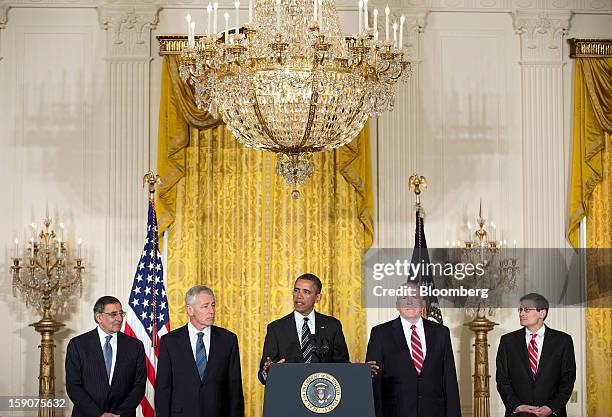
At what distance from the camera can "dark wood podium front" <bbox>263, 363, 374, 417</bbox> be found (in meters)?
5.88

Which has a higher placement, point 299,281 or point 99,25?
point 99,25

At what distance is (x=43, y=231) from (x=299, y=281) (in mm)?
3430

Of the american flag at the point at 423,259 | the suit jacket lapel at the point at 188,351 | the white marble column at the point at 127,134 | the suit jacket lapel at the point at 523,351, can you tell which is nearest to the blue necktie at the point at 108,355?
the suit jacket lapel at the point at 188,351

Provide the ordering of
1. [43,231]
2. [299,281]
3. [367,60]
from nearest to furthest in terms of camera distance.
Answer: [367,60] < [299,281] < [43,231]

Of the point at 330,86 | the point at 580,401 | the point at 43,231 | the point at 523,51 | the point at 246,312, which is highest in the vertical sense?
the point at 523,51

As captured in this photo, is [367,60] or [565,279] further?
[565,279]

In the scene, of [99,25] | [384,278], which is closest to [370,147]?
[384,278]

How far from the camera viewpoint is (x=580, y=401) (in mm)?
9820

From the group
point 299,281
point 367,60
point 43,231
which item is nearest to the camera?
point 367,60

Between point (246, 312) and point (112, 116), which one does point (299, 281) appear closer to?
point (246, 312)

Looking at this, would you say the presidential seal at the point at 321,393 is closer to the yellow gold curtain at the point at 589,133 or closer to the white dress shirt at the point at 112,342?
the white dress shirt at the point at 112,342

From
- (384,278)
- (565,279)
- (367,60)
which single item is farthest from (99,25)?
(565,279)

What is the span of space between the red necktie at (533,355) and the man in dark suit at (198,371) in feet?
7.34

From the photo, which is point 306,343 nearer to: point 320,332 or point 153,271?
point 320,332
